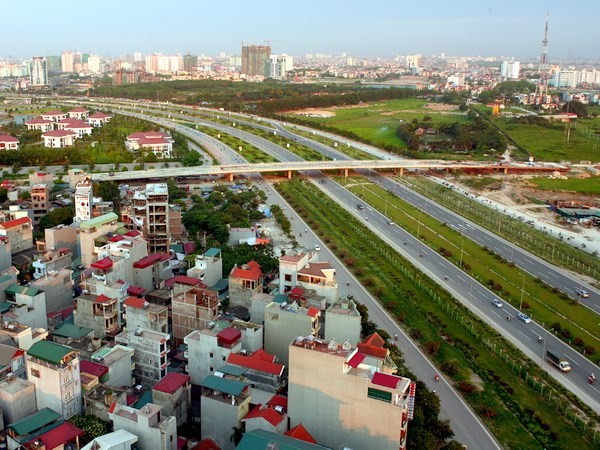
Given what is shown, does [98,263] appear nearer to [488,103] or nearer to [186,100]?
[186,100]

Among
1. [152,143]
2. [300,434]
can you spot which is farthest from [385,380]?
[152,143]

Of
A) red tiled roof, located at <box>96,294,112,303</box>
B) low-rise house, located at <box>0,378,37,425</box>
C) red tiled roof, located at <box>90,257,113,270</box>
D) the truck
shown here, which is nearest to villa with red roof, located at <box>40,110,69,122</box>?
red tiled roof, located at <box>90,257,113,270</box>

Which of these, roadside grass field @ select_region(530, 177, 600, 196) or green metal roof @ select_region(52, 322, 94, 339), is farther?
roadside grass field @ select_region(530, 177, 600, 196)

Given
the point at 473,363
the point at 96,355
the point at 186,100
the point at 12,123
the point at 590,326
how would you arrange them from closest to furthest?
the point at 96,355, the point at 473,363, the point at 590,326, the point at 12,123, the point at 186,100

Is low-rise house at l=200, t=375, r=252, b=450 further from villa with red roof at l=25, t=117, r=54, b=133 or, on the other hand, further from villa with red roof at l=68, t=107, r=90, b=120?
villa with red roof at l=68, t=107, r=90, b=120

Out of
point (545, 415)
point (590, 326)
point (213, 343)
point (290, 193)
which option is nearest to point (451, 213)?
point (290, 193)
